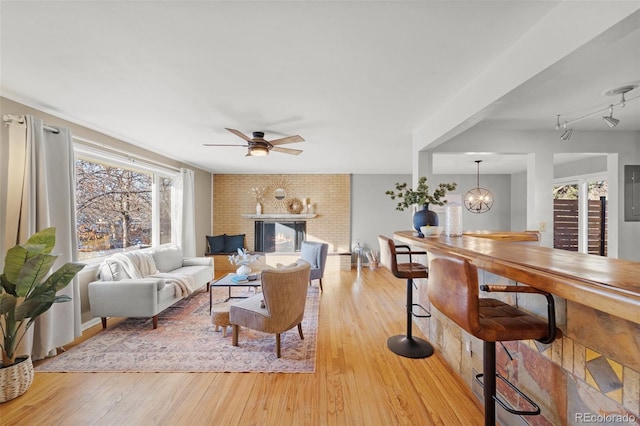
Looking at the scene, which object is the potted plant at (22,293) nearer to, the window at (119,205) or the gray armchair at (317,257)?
the window at (119,205)

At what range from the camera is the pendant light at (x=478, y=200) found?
6.62 m

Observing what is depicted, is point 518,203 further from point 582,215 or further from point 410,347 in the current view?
point 410,347

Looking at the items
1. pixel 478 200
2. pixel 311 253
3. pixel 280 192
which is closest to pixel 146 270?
pixel 311 253

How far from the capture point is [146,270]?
361cm

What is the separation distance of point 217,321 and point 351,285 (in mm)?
2669

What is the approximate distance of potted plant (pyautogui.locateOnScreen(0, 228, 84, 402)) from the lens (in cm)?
186

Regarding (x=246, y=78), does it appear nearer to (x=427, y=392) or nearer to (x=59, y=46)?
(x=59, y=46)

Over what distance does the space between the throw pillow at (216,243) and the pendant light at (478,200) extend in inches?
244

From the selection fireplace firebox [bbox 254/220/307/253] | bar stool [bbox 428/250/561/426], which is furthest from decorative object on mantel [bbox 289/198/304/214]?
bar stool [bbox 428/250/561/426]

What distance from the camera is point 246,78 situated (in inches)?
76.5

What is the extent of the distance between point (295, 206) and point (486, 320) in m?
5.39

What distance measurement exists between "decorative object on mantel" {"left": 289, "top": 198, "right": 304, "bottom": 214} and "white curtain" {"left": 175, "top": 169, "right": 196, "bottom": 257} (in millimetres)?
2174

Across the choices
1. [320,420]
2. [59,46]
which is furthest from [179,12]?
[320,420]

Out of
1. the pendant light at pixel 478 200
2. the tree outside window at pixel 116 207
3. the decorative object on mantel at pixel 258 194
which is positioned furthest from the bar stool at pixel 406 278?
the pendant light at pixel 478 200
